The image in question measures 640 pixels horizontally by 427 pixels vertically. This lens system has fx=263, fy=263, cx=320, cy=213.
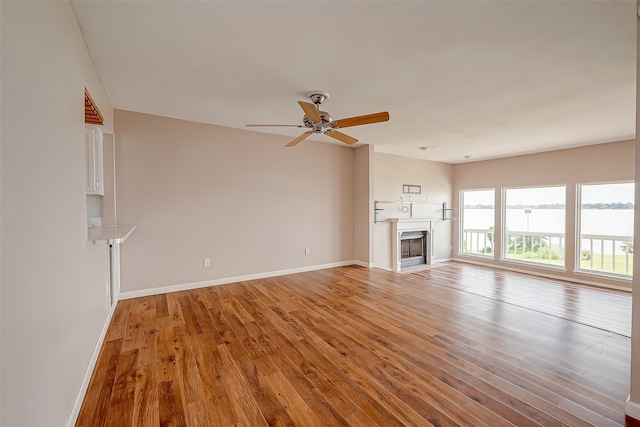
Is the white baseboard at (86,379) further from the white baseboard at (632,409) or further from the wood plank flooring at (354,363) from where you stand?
the white baseboard at (632,409)

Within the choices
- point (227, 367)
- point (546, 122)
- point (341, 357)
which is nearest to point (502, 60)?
point (546, 122)

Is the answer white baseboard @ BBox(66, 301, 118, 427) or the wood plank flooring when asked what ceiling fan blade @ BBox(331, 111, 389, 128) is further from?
white baseboard @ BBox(66, 301, 118, 427)

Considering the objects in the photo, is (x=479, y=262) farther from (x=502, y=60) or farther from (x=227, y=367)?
(x=227, y=367)

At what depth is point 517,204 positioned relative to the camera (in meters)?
6.25

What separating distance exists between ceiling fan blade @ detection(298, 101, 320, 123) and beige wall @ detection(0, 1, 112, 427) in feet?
5.37

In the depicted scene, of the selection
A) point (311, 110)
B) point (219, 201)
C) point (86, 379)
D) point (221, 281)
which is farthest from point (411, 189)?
point (86, 379)

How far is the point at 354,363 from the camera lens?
2.13 meters

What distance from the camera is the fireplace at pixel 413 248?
21.2ft

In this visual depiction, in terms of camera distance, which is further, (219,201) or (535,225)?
(535,225)

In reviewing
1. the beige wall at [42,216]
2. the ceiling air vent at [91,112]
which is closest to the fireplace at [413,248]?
the ceiling air vent at [91,112]

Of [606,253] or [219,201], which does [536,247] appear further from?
[219,201]

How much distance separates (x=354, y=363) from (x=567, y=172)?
6099 mm

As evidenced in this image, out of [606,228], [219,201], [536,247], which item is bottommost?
[536,247]

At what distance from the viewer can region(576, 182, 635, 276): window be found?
4734 millimetres
